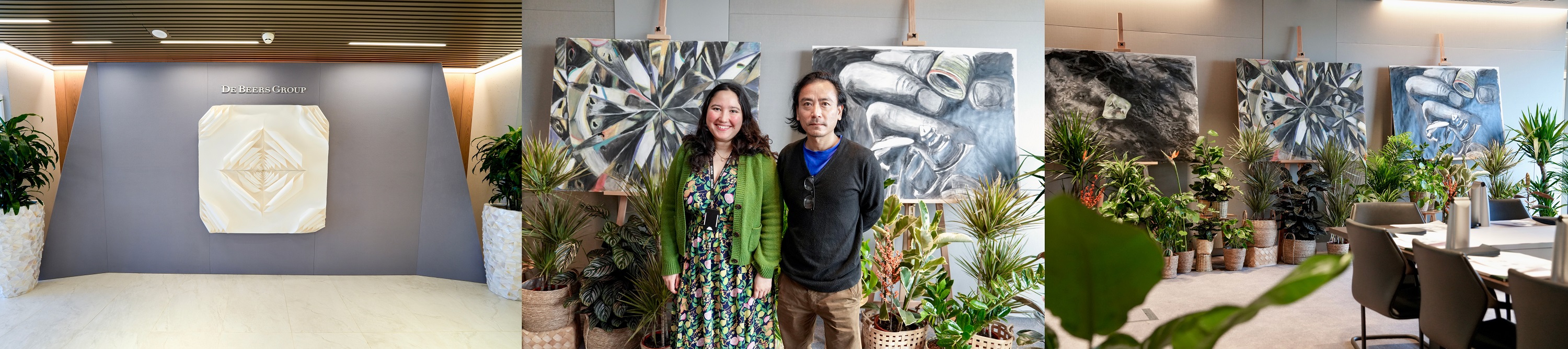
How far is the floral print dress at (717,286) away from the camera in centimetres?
193

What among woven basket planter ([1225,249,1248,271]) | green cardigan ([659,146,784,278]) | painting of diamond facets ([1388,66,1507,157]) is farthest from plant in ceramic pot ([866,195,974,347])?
A: painting of diamond facets ([1388,66,1507,157])

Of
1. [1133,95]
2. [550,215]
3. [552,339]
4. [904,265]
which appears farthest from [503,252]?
[1133,95]

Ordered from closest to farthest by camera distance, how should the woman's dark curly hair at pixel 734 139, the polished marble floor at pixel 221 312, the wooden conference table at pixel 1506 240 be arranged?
the wooden conference table at pixel 1506 240 < the polished marble floor at pixel 221 312 < the woman's dark curly hair at pixel 734 139

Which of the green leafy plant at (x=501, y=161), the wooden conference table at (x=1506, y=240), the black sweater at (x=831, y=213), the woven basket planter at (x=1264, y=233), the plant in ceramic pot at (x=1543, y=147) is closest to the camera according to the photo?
the wooden conference table at (x=1506, y=240)

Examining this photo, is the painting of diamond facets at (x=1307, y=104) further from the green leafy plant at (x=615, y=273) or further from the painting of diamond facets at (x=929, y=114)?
the green leafy plant at (x=615, y=273)

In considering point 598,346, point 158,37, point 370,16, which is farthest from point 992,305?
point 158,37

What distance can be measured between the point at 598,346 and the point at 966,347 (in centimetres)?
157

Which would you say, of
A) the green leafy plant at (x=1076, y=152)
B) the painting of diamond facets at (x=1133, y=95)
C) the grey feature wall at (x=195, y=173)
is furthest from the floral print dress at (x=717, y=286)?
the painting of diamond facets at (x=1133, y=95)

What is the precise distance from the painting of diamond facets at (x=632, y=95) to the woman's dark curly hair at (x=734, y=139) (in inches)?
8.0

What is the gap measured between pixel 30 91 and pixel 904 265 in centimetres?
262

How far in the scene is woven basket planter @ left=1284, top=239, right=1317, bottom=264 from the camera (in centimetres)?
55

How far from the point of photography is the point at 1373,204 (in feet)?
1.69

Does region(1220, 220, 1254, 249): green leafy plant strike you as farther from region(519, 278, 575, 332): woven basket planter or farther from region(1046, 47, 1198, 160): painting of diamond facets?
region(519, 278, 575, 332): woven basket planter

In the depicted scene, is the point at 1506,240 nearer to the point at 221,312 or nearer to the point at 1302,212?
the point at 1302,212
